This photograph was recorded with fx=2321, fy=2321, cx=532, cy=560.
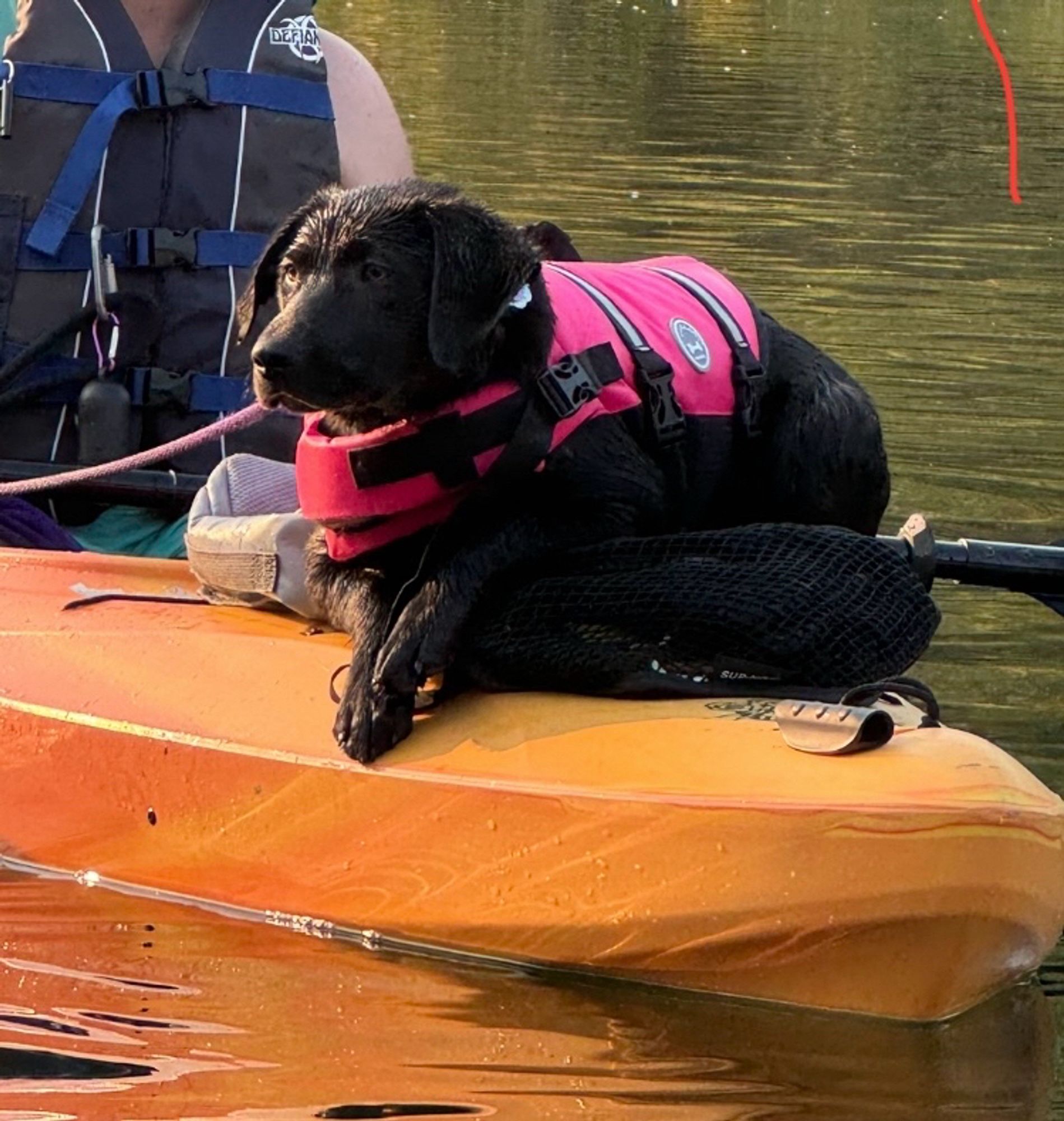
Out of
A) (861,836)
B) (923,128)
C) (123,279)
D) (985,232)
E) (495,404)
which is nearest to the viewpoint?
(861,836)

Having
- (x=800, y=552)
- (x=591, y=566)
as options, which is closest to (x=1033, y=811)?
(x=800, y=552)

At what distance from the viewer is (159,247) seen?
4.80m

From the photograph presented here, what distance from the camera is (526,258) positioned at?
3770 millimetres

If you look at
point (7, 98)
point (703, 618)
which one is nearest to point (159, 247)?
point (7, 98)

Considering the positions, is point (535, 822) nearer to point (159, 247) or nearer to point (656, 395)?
point (656, 395)

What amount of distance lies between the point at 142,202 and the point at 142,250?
0.11 m

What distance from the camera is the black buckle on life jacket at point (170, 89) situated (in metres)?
4.75

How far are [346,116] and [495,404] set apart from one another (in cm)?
150

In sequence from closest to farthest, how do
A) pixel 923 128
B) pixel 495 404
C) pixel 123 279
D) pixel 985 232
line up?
1. pixel 495 404
2. pixel 123 279
3. pixel 985 232
4. pixel 923 128

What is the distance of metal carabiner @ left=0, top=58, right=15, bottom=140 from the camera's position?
15.5 feet

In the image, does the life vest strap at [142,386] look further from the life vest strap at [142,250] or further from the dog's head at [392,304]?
the dog's head at [392,304]

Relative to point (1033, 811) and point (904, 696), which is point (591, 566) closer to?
point (904, 696)

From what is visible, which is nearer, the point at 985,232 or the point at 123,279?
the point at 123,279

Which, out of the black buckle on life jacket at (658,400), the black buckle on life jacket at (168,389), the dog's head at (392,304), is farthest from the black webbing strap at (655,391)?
the black buckle on life jacket at (168,389)
